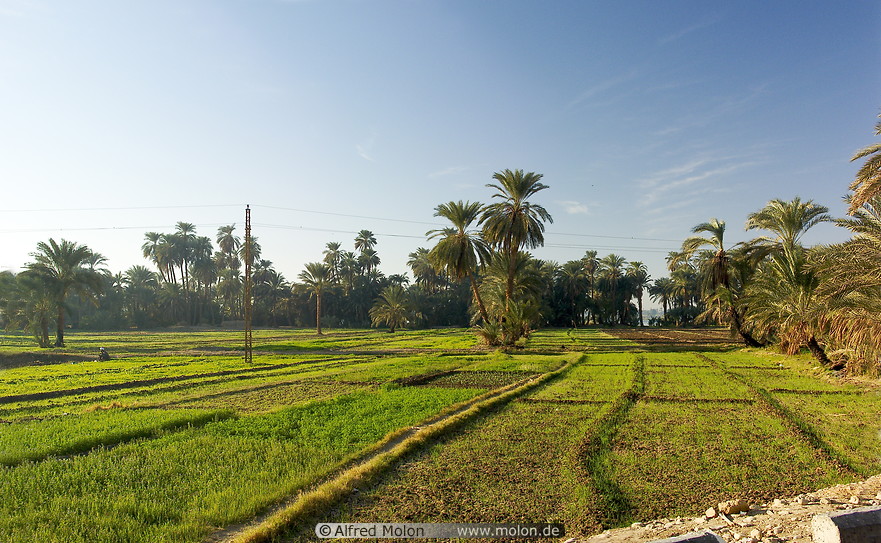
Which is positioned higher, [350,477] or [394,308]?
[394,308]

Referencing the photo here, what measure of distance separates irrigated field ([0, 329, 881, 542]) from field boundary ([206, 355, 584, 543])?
3cm

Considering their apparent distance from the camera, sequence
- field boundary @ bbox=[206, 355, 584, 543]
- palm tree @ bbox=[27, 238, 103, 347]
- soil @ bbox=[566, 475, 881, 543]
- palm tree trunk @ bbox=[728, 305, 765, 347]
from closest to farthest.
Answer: soil @ bbox=[566, 475, 881, 543] → field boundary @ bbox=[206, 355, 584, 543] → palm tree trunk @ bbox=[728, 305, 765, 347] → palm tree @ bbox=[27, 238, 103, 347]

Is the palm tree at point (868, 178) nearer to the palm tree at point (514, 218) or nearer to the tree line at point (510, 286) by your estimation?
the tree line at point (510, 286)

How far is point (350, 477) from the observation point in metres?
7.72

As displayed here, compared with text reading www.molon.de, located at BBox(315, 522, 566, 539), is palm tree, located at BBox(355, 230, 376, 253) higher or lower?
higher

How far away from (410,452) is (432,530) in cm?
337

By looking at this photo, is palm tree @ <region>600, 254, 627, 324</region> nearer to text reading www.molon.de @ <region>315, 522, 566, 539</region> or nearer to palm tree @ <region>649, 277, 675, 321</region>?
palm tree @ <region>649, 277, 675, 321</region>

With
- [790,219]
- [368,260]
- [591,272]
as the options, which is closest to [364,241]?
[368,260]

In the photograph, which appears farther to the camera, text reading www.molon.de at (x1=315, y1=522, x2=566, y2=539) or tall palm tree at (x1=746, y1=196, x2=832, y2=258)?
tall palm tree at (x1=746, y1=196, x2=832, y2=258)

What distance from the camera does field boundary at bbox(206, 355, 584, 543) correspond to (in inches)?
240

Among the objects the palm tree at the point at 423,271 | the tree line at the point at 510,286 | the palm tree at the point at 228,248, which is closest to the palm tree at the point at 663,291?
the tree line at the point at 510,286

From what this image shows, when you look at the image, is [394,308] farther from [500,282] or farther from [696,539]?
[696,539]

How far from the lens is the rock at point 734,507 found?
6.34 metres

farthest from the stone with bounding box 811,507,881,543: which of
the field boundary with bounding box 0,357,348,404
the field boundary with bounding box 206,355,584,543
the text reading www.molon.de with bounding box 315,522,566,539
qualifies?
the field boundary with bounding box 0,357,348,404
